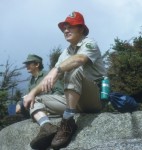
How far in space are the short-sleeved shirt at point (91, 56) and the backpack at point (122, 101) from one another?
32cm

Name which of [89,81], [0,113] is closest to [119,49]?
[0,113]

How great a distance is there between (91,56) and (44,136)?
113cm

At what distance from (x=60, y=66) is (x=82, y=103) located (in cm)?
73

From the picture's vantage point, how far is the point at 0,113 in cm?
1341

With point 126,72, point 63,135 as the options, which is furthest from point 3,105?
point 63,135

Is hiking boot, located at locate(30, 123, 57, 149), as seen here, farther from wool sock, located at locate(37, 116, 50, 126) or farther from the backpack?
the backpack

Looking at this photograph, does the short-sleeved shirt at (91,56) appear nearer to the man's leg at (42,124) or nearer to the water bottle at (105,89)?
the water bottle at (105,89)

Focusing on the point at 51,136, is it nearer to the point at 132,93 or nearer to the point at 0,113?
the point at 0,113

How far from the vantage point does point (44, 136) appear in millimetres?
5633

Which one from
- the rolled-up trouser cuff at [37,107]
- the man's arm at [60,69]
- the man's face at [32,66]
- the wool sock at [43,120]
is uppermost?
the man's arm at [60,69]

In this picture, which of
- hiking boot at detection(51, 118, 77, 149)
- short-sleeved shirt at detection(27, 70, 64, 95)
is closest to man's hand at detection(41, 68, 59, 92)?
hiking boot at detection(51, 118, 77, 149)

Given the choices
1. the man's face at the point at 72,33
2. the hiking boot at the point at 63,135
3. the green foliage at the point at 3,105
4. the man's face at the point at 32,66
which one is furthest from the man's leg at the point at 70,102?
the green foliage at the point at 3,105

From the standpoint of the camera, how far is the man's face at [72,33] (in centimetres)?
613

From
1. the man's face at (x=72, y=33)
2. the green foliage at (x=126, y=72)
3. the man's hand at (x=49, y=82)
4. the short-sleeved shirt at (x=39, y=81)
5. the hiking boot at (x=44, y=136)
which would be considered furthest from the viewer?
the green foliage at (x=126, y=72)
